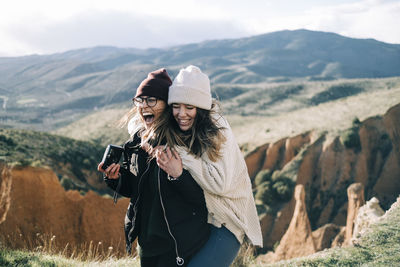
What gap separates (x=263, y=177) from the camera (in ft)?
71.6

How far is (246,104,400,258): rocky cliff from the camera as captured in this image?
1927 centimetres

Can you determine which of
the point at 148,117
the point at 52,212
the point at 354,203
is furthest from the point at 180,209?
the point at 354,203

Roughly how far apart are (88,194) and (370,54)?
206 m

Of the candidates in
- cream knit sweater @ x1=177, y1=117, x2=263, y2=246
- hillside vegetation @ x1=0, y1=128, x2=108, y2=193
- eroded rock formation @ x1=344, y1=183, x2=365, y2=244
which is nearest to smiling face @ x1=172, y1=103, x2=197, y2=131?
cream knit sweater @ x1=177, y1=117, x2=263, y2=246

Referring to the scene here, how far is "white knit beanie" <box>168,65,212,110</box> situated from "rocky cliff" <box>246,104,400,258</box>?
17153 millimetres

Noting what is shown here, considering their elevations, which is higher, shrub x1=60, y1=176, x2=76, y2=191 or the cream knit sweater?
the cream knit sweater

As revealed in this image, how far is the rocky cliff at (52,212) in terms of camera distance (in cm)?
1220

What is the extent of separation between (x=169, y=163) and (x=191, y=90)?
794 mm

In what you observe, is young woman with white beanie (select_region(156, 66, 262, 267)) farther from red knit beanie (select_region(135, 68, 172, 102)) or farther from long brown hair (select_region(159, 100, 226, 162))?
red knit beanie (select_region(135, 68, 172, 102))

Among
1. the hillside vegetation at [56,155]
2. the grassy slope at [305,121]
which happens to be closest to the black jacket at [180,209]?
the grassy slope at [305,121]

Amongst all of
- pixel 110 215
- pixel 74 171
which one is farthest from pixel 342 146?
pixel 74 171

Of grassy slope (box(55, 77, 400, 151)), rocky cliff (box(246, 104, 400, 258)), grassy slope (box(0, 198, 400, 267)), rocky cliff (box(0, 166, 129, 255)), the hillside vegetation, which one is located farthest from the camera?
grassy slope (box(55, 77, 400, 151))

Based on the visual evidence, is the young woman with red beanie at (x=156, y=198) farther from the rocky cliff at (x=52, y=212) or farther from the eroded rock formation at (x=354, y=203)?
the eroded rock formation at (x=354, y=203)

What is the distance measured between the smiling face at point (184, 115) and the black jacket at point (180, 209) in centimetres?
45
